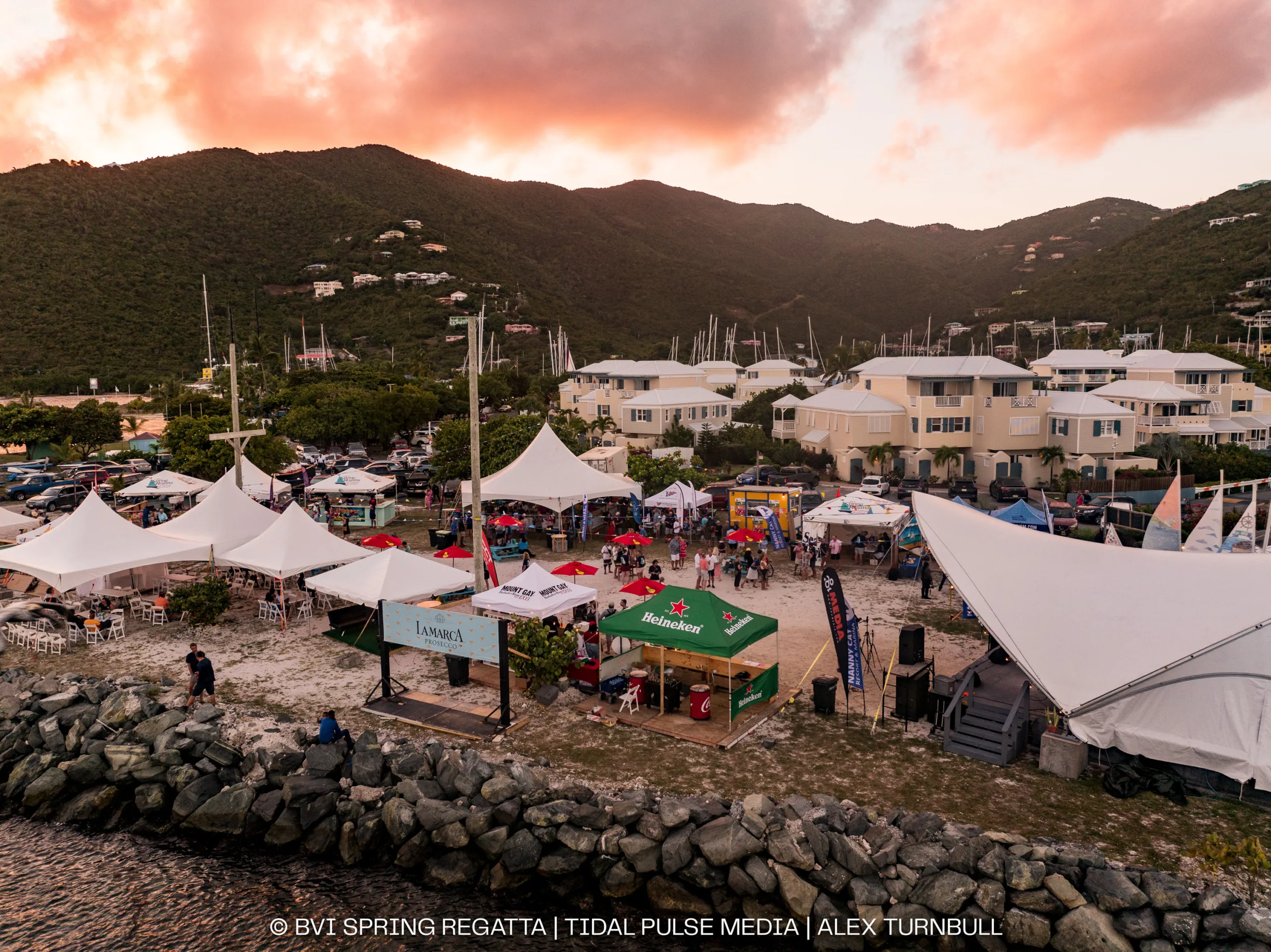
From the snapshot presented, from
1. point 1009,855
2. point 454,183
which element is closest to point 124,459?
point 1009,855

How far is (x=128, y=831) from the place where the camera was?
13.6 metres

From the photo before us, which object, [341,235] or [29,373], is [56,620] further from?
[341,235]

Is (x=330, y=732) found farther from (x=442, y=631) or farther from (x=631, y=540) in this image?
(x=631, y=540)

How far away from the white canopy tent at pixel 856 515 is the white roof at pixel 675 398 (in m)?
34.1

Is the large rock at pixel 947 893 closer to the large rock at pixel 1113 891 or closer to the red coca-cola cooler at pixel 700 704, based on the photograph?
the large rock at pixel 1113 891

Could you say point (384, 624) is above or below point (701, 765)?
above

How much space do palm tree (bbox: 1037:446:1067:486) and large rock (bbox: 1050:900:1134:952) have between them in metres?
41.6

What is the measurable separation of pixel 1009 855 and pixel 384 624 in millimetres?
11309

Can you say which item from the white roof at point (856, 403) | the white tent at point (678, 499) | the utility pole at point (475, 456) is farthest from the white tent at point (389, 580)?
the white roof at point (856, 403)

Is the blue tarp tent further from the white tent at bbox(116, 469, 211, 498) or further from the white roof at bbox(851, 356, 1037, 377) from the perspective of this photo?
the white tent at bbox(116, 469, 211, 498)

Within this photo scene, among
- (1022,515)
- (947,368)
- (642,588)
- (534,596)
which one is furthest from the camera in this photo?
(947,368)

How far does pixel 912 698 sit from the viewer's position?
14883 millimetres

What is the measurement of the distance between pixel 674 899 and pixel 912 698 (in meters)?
6.07

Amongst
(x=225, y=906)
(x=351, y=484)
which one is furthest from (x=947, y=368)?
(x=225, y=906)
